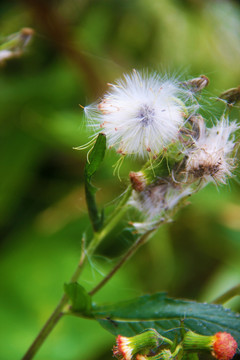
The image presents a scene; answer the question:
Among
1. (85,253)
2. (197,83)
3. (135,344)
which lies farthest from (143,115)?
(135,344)

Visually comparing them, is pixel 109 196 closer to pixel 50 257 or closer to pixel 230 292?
pixel 50 257

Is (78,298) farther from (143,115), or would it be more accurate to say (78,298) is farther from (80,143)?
(80,143)

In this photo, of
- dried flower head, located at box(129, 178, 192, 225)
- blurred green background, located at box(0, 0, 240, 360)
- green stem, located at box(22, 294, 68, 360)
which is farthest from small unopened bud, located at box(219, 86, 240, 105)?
blurred green background, located at box(0, 0, 240, 360)

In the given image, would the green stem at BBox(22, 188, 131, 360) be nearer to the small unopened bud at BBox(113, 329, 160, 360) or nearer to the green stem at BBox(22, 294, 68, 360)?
the green stem at BBox(22, 294, 68, 360)

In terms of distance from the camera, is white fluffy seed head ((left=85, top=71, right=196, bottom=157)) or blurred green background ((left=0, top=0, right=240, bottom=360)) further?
blurred green background ((left=0, top=0, right=240, bottom=360))

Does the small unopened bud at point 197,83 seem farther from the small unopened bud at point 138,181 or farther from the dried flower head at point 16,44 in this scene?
the dried flower head at point 16,44

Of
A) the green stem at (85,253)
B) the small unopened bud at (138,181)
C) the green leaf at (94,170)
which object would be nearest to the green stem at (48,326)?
the green stem at (85,253)

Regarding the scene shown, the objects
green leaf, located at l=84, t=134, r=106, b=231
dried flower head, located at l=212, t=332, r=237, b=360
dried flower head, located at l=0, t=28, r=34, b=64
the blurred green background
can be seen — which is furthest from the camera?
the blurred green background
